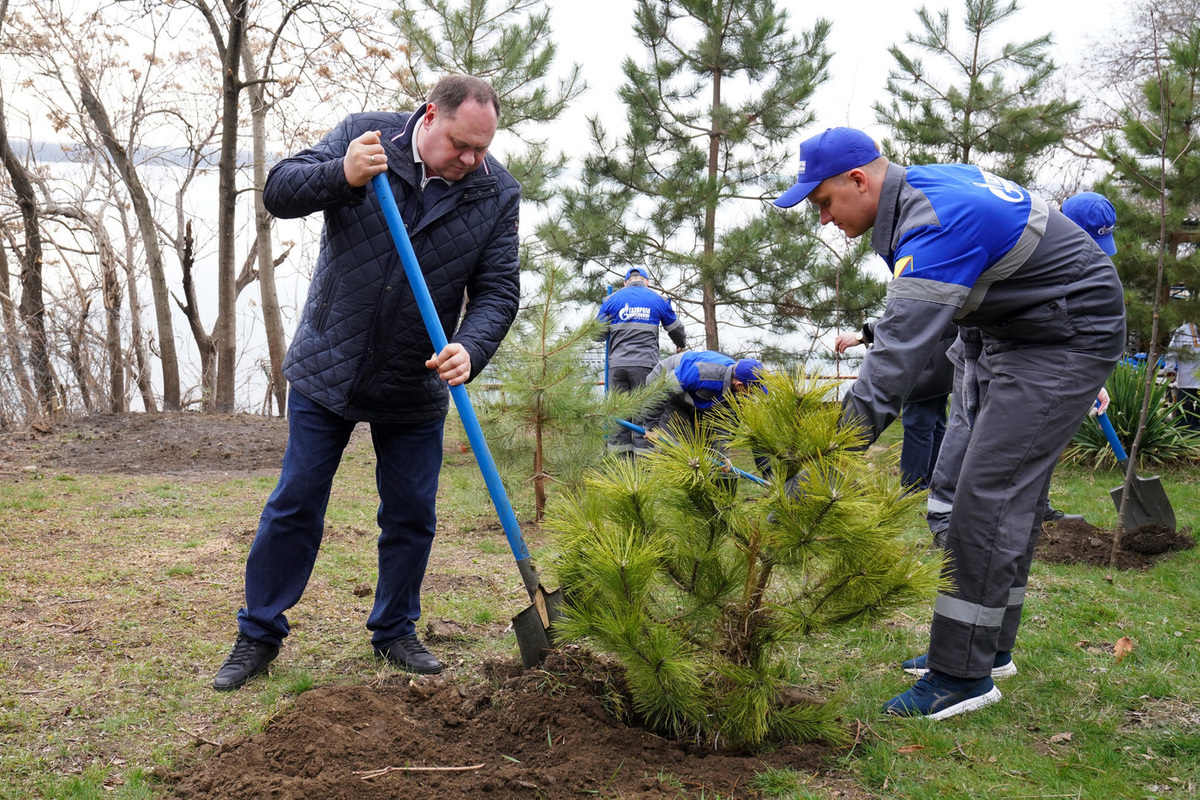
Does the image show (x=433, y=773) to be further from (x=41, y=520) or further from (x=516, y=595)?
(x=41, y=520)

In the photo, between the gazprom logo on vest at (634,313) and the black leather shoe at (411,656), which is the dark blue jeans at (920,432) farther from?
the black leather shoe at (411,656)

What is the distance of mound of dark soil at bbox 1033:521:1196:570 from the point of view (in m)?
4.76

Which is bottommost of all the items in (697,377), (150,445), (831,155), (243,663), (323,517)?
(243,663)

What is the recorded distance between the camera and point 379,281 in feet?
8.96

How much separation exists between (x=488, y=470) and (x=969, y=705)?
62.6 inches

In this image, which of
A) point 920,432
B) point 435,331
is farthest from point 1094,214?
point 435,331

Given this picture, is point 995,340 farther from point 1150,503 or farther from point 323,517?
point 1150,503

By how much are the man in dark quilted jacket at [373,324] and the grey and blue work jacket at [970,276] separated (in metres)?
1.18

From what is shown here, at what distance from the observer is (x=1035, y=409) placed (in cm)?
252

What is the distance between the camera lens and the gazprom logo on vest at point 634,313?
301 inches

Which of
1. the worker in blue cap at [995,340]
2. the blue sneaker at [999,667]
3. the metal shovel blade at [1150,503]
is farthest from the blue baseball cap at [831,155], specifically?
the metal shovel blade at [1150,503]

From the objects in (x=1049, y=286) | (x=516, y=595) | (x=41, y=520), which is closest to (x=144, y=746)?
(x=516, y=595)

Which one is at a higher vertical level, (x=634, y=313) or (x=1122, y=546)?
(x=634, y=313)

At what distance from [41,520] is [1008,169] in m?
10.5
